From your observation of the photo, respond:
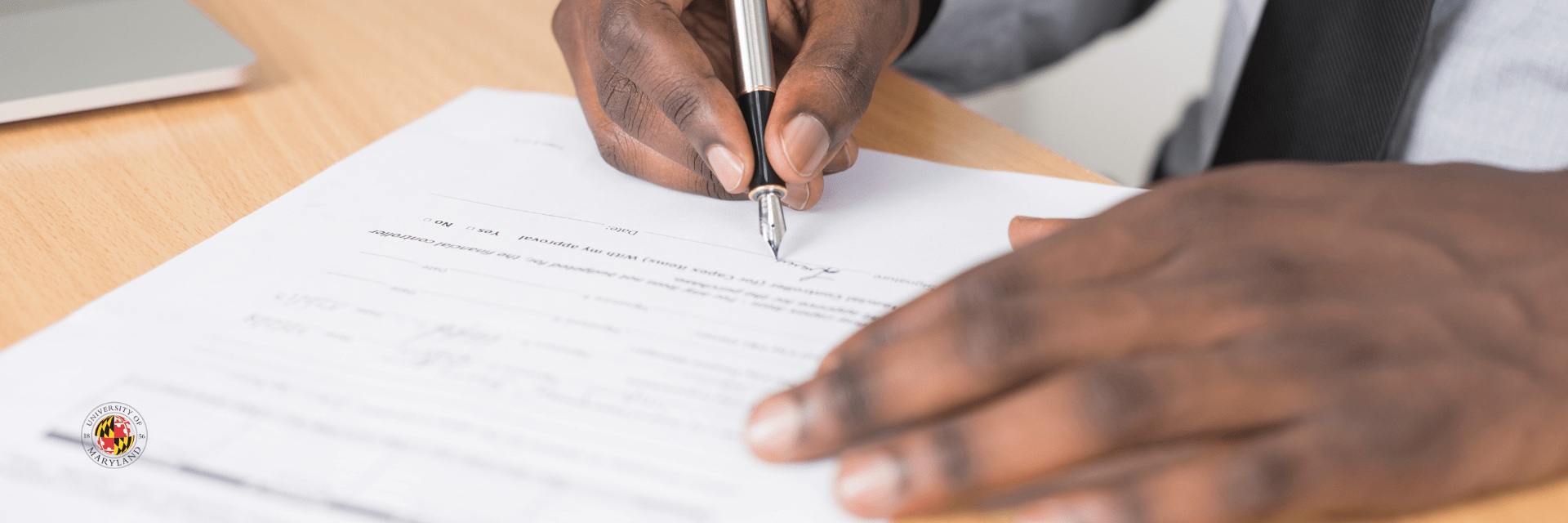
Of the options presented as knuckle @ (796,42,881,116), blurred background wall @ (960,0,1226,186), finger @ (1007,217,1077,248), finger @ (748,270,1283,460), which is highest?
finger @ (748,270,1283,460)

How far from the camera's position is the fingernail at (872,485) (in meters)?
0.28

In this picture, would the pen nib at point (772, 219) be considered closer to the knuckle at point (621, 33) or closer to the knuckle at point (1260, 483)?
the knuckle at point (621, 33)

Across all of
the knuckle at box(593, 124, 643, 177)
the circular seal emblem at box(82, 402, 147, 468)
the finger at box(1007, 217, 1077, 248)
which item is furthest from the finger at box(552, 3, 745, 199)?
the circular seal emblem at box(82, 402, 147, 468)

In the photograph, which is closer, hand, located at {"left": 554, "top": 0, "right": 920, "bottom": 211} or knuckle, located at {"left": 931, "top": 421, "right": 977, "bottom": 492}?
knuckle, located at {"left": 931, "top": 421, "right": 977, "bottom": 492}

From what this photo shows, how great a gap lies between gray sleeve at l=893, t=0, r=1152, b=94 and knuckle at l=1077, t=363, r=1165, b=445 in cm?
77

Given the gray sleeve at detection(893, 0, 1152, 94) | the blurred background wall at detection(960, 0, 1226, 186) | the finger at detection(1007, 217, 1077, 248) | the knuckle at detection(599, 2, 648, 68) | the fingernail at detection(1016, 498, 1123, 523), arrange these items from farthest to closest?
1. the blurred background wall at detection(960, 0, 1226, 186)
2. the gray sleeve at detection(893, 0, 1152, 94)
3. the knuckle at detection(599, 2, 648, 68)
4. the finger at detection(1007, 217, 1077, 248)
5. the fingernail at detection(1016, 498, 1123, 523)

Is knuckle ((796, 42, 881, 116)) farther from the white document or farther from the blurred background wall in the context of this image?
the blurred background wall

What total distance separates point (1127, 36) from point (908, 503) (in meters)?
1.47

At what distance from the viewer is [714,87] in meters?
0.50

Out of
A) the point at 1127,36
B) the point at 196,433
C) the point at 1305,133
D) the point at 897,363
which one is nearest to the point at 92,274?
the point at 196,433

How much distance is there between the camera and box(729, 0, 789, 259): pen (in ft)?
1.55

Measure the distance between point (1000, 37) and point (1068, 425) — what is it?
0.83 meters

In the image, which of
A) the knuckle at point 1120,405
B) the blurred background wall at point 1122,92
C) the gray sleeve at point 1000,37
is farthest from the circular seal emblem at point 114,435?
the blurred background wall at point 1122,92

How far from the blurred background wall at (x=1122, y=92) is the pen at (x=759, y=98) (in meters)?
1.02
